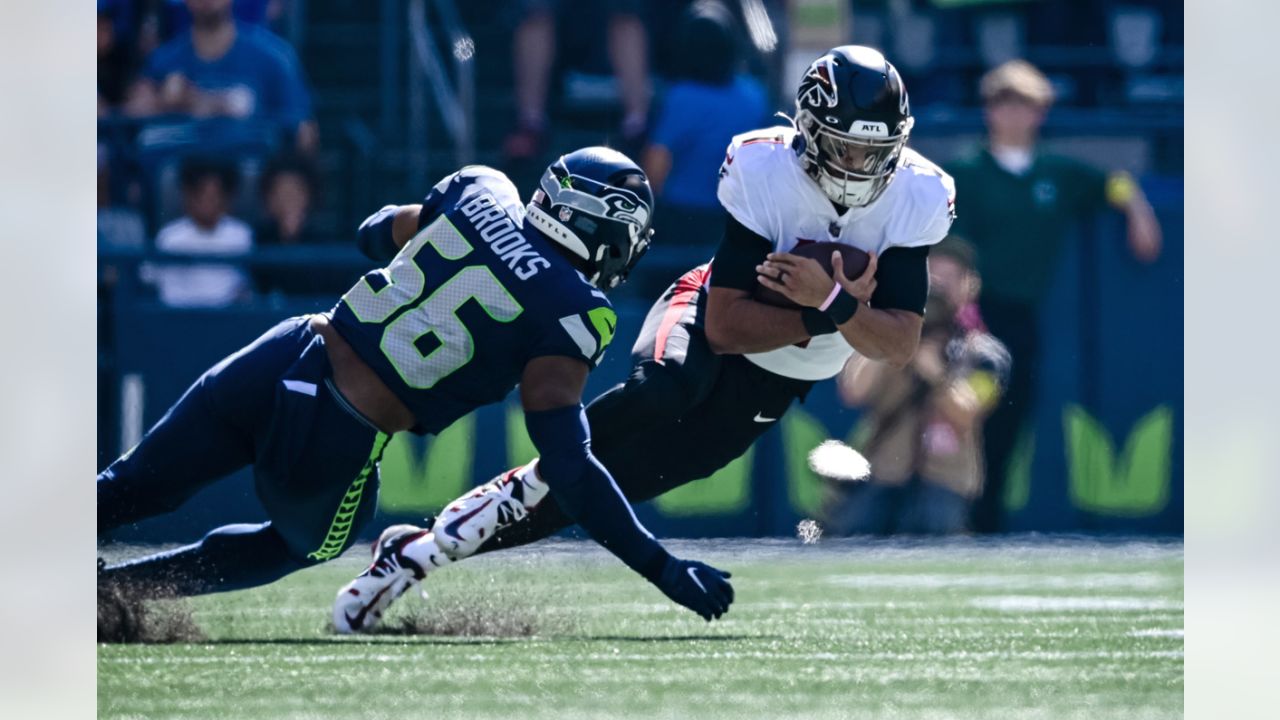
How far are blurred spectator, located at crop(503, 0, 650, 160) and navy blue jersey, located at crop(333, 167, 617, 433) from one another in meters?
2.04

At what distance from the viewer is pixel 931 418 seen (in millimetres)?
5773

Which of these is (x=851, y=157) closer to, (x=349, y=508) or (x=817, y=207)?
(x=817, y=207)

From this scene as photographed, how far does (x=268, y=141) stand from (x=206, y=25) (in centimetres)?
43

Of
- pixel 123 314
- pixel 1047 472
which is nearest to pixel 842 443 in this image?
pixel 1047 472

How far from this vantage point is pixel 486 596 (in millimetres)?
4188

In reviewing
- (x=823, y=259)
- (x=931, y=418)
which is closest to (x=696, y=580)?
(x=823, y=259)

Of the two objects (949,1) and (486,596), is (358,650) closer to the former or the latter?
(486,596)

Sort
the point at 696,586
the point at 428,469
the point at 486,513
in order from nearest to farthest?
1. the point at 696,586
2. the point at 486,513
3. the point at 428,469

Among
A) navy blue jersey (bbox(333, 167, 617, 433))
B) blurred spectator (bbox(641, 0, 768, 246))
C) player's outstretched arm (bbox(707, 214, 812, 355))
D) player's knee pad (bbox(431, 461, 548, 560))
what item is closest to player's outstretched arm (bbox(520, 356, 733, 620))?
navy blue jersey (bbox(333, 167, 617, 433))

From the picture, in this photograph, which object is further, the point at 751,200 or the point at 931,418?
the point at 931,418

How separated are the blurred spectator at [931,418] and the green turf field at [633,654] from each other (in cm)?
95

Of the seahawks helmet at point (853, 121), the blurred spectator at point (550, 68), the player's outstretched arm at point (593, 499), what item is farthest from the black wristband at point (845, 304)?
the blurred spectator at point (550, 68)

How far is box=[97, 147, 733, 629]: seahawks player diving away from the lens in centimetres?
373

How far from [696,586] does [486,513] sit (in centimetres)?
68
